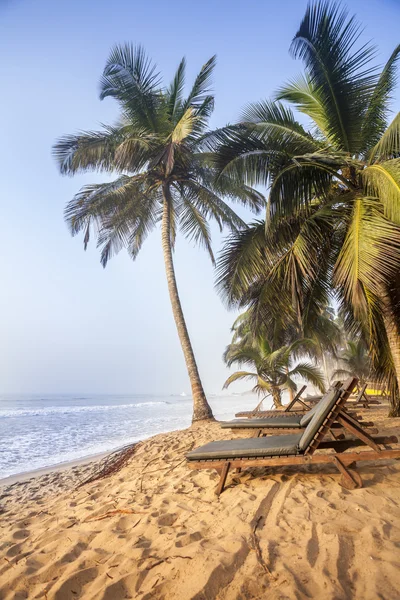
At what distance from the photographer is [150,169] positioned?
410 inches

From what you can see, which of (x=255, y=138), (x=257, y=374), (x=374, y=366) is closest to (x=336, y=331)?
(x=257, y=374)

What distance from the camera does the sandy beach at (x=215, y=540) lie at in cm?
178

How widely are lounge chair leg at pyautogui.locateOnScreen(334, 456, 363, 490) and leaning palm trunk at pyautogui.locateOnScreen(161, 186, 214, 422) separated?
653 centimetres

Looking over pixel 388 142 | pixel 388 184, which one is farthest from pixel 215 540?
pixel 388 142

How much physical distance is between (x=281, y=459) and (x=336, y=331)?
15362 mm

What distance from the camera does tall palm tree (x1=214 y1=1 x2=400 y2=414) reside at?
494 centimetres

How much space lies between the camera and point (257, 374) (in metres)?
12.2

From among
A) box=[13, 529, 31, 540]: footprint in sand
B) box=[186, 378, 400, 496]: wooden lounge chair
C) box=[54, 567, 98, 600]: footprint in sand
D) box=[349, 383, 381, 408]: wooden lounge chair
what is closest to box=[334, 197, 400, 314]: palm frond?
box=[186, 378, 400, 496]: wooden lounge chair

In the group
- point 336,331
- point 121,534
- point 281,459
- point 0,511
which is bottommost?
point 0,511

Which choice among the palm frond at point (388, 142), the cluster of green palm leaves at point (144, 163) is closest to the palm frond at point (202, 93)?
the cluster of green palm leaves at point (144, 163)

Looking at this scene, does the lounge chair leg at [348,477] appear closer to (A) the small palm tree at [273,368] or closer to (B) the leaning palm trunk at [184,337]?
(B) the leaning palm trunk at [184,337]

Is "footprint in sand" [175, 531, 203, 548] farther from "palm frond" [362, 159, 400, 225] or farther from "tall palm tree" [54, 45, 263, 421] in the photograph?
"tall palm tree" [54, 45, 263, 421]

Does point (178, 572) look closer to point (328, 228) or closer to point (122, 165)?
point (328, 228)

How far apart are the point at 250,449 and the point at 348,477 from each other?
0.97m
